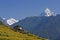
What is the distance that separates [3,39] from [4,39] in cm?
39

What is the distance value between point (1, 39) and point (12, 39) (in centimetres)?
271

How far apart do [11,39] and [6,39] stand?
4.35 feet

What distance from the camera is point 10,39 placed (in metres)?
62.8

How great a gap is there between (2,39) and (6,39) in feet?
3.52

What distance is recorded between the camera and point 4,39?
201 ft

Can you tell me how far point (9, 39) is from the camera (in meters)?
62.9

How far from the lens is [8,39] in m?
62.5

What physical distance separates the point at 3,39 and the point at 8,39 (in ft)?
4.81

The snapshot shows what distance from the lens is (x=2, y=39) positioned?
62.3 meters

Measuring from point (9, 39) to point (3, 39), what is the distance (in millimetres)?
1899

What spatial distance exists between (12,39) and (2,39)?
8.24 feet

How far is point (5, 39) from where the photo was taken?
6188 centimetres

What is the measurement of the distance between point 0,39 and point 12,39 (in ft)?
9.76
